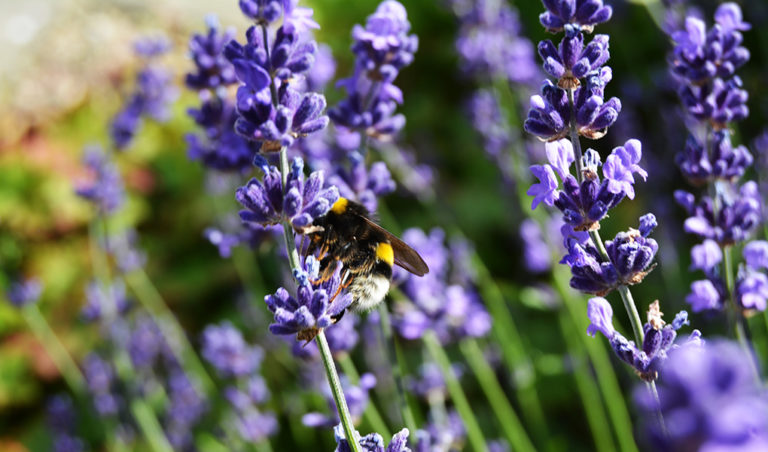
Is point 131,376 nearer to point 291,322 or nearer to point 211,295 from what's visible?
point 291,322

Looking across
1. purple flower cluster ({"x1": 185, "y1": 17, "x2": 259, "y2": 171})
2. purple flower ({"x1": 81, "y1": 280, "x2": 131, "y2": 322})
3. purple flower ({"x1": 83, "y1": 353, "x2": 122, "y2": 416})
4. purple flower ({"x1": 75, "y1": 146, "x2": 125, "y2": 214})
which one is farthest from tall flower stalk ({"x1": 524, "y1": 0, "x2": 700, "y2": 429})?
purple flower ({"x1": 83, "y1": 353, "x2": 122, "y2": 416})

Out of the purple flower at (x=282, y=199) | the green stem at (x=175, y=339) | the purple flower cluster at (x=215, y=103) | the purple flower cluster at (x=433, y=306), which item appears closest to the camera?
the purple flower at (x=282, y=199)

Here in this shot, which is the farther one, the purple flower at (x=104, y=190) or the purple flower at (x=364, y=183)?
the purple flower at (x=104, y=190)

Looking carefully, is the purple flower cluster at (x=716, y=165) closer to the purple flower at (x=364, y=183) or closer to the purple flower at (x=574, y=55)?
the purple flower at (x=574, y=55)

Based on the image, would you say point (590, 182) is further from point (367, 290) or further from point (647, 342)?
point (367, 290)

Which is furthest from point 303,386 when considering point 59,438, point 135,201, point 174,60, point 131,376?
point 174,60

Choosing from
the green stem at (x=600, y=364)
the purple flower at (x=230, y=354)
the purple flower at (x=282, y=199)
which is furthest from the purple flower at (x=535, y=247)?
the purple flower at (x=282, y=199)
